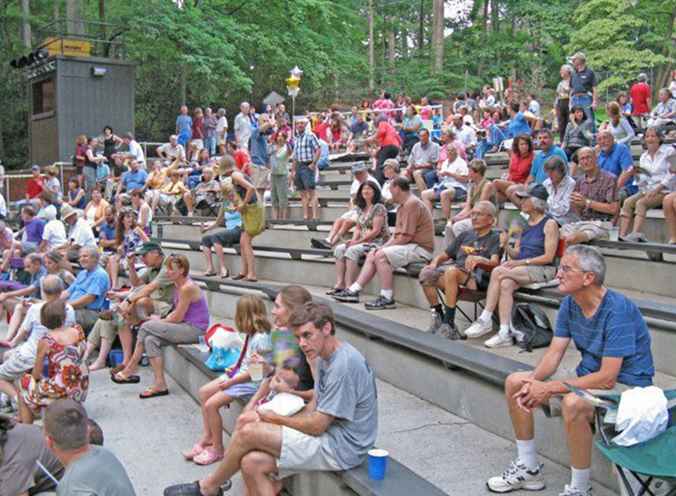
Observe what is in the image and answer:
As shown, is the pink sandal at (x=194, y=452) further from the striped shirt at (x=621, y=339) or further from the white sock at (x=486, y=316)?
the striped shirt at (x=621, y=339)

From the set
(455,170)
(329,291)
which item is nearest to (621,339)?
(329,291)

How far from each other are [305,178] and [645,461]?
9469 mm

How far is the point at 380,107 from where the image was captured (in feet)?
70.3

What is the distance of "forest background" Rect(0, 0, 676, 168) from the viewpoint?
2455cm

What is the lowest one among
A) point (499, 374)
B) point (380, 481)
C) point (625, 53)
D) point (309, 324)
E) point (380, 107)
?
point (380, 481)

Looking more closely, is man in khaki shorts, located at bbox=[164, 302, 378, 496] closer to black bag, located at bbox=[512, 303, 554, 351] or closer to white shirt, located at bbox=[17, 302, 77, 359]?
black bag, located at bbox=[512, 303, 554, 351]

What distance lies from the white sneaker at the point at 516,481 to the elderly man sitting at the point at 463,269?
7.57 feet

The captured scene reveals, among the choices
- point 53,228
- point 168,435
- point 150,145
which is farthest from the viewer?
point 150,145

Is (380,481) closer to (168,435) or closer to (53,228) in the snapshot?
(168,435)

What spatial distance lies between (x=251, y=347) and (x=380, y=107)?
1663 cm

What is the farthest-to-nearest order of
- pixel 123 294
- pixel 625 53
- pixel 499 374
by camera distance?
pixel 625 53 → pixel 123 294 → pixel 499 374

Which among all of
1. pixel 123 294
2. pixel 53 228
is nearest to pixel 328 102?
pixel 53 228

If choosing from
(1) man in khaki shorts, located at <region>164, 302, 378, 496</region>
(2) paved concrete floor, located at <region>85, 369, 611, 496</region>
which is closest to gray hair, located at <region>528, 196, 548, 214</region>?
(2) paved concrete floor, located at <region>85, 369, 611, 496</region>

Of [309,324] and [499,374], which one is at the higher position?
[309,324]
